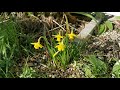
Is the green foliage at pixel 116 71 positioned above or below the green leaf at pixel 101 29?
below

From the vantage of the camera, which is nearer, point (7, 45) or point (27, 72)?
point (27, 72)

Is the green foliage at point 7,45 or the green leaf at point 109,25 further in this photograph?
the green leaf at point 109,25

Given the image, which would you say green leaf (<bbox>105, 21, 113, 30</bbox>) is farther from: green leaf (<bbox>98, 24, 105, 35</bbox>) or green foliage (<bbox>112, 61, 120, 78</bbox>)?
green foliage (<bbox>112, 61, 120, 78</bbox>)

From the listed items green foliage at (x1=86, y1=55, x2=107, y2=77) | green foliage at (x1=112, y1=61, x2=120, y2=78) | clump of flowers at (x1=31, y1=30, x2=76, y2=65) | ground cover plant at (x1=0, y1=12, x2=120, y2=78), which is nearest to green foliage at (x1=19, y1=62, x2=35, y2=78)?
ground cover plant at (x1=0, y1=12, x2=120, y2=78)

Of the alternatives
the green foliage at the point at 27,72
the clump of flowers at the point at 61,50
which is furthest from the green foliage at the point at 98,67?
the green foliage at the point at 27,72

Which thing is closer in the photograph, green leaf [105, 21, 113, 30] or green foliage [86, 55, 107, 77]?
green foliage [86, 55, 107, 77]

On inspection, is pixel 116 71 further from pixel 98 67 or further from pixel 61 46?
pixel 61 46

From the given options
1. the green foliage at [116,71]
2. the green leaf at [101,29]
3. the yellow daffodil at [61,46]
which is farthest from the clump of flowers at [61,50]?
the green leaf at [101,29]

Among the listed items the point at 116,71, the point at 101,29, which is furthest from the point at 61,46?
the point at 101,29

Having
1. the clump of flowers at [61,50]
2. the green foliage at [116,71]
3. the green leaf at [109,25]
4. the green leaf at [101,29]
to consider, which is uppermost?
the green leaf at [109,25]

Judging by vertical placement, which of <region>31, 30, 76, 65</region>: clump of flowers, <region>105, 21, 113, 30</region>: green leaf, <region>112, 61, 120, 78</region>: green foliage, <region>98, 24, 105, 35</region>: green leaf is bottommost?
<region>112, 61, 120, 78</region>: green foliage

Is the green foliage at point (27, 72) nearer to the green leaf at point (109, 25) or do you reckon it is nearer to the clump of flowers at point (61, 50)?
Result: the clump of flowers at point (61, 50)

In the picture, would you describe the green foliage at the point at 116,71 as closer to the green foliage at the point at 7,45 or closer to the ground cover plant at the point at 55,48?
the ground cover plant at the point at 55,48
